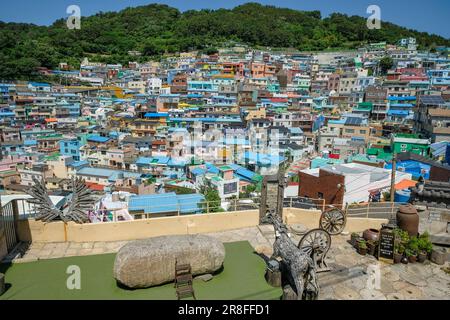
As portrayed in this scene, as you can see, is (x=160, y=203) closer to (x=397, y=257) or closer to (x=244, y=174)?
(x=397, y=257)

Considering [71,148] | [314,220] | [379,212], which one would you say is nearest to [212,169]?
[71,148]

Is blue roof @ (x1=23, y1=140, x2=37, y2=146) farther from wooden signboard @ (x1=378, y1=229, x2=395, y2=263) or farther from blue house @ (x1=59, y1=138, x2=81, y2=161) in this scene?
wooden signboard @ (x1=378, y1=229, x2=395, y2=263)

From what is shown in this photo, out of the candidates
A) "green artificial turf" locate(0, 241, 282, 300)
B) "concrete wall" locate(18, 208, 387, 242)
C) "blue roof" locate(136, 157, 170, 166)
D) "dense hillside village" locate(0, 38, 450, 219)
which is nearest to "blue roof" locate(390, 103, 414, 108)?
"dense hillside village" locate(0, 38, 450, 219)

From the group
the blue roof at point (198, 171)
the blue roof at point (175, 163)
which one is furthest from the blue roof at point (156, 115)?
the blue roof at point (198, 171)

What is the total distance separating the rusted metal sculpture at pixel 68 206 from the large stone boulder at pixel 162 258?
2.84 metres

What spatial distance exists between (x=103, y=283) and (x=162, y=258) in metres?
1.46

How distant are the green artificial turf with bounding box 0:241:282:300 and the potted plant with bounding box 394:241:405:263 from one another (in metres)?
3.40

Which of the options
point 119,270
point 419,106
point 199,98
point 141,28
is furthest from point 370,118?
point 141,28

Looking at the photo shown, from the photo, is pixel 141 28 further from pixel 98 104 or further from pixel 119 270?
pixel 119 270

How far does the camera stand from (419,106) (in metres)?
47.1

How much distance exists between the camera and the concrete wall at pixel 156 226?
8695mm

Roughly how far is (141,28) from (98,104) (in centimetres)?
6528

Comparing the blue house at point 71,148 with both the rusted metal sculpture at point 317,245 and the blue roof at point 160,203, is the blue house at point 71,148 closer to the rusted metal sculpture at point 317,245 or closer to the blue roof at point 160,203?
the blue roof at point 160,203

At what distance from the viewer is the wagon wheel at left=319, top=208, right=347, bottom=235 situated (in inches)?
386
